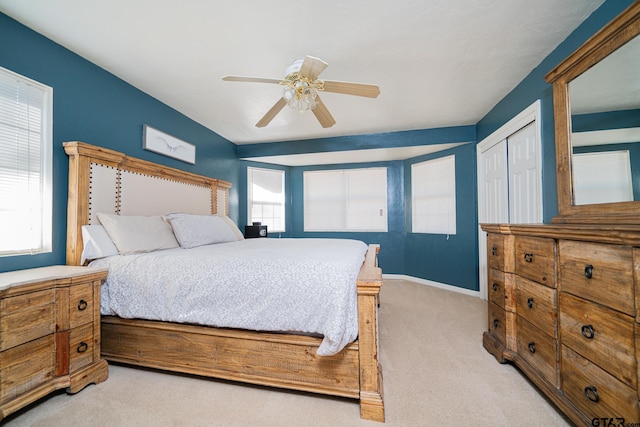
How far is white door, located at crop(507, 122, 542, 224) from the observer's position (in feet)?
8.43

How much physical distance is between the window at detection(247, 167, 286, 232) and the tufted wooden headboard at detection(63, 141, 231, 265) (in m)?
1.41

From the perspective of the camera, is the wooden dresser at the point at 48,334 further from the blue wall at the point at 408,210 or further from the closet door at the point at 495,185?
the closet door at the point at 495,185

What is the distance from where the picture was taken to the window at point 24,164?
1.82 meters

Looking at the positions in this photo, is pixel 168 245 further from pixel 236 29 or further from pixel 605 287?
pixel 605 287

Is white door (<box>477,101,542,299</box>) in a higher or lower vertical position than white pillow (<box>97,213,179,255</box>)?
higher

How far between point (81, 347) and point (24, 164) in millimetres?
1418

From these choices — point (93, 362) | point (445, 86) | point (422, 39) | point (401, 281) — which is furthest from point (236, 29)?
point (401, 281)

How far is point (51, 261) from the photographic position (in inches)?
80.5

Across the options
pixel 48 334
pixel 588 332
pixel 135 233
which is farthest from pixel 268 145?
pixel 588 332

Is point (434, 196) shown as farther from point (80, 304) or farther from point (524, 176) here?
point (80, 304)

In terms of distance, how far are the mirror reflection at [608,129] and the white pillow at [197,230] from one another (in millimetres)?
3219

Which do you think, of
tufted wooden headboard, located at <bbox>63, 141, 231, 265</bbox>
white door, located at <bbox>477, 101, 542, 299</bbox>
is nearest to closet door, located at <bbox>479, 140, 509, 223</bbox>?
white door, located at <bbox>477, 101, 542, 299</bbox>

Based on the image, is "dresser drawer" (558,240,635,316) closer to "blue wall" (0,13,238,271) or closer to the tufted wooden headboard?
the tufted wooden headboard

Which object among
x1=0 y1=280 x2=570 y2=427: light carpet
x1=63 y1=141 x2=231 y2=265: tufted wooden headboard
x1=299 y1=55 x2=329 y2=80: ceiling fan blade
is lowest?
x1=0 y1=280 x2=570 y2=427: light carpet
